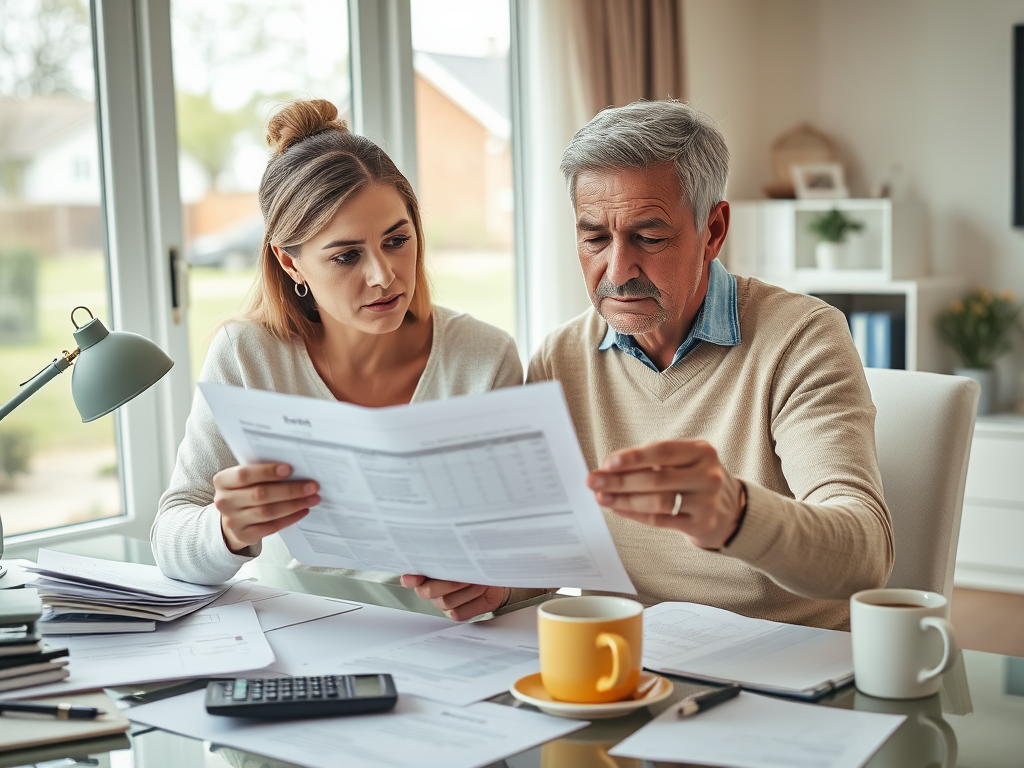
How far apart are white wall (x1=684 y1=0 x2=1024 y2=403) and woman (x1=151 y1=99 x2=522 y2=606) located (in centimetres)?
243

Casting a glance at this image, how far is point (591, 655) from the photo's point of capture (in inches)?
37.1

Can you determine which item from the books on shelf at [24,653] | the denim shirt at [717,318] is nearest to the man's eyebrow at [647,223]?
the denim shirt at [717,318]

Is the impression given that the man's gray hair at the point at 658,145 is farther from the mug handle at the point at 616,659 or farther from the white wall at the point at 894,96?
the white wall at the point at 894,96

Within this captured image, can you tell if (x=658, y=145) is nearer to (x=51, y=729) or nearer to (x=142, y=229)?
(x=51, y=729)

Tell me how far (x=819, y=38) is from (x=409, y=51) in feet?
6.33

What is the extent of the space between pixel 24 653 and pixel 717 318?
96cm

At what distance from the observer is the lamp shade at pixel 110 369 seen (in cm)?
134

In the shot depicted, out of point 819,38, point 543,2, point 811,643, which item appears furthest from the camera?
point 819,38

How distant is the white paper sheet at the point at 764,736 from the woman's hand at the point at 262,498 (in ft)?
1.50

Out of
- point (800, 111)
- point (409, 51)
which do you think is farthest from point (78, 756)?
point (800, 111)

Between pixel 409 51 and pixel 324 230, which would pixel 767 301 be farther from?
pixel 409 51

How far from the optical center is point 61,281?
2463 mm

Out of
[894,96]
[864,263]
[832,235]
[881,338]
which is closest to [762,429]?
[881,338]

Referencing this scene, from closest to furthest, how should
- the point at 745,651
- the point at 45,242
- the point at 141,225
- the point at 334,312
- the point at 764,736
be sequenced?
the point at 764,736, the point at 745,651, the point at 334,312, the point at 45,242, the point at 141,225
